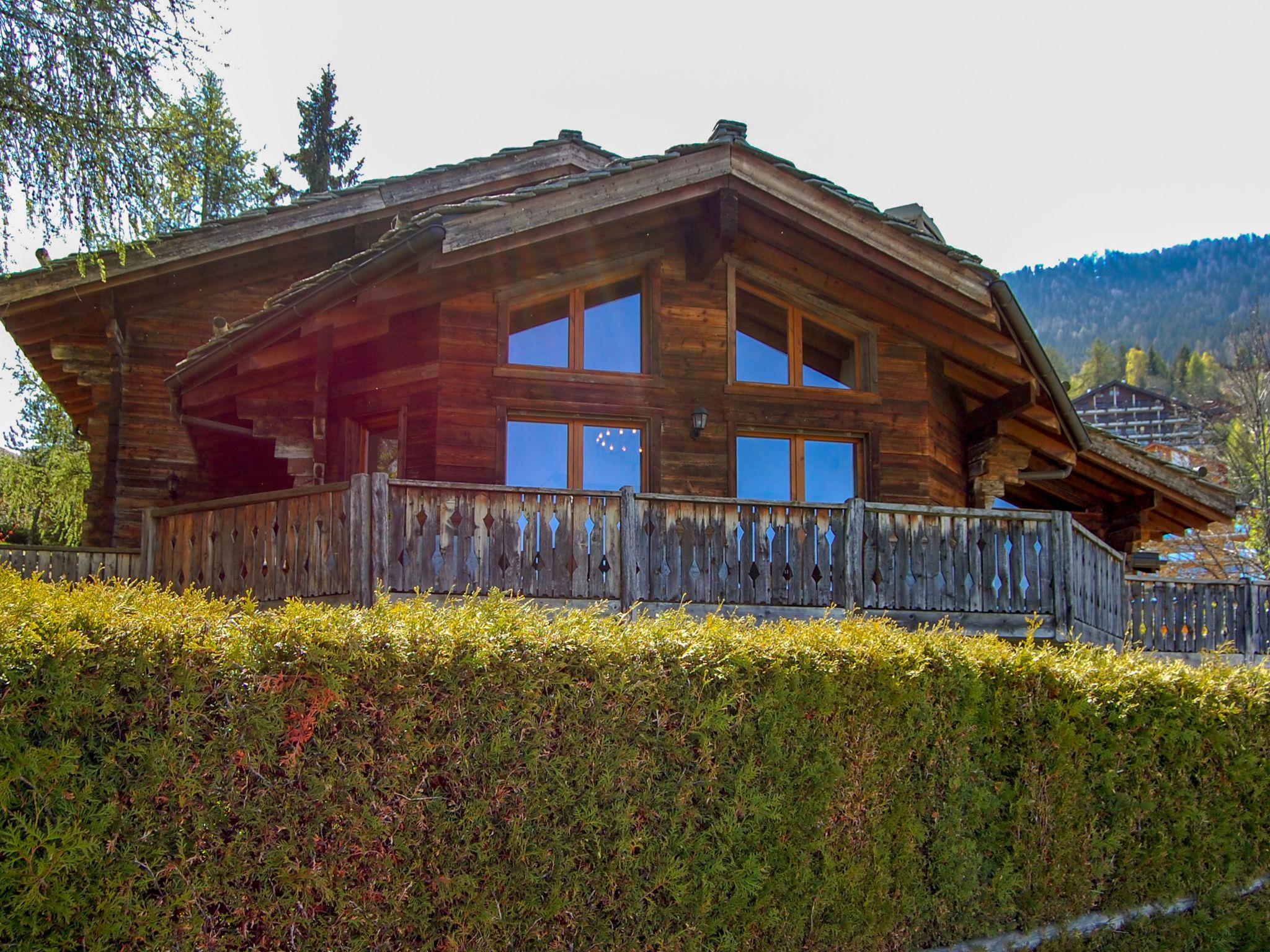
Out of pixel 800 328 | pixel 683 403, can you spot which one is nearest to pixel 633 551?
pixel 683 403

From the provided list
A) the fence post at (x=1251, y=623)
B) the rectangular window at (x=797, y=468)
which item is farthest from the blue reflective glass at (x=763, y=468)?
the fence post at (x=1251, y=623)

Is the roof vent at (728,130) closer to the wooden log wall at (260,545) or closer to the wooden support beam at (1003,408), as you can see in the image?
the wooden support beam at (1003,408)

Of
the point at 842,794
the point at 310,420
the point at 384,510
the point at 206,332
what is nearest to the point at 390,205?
the point at 206,332

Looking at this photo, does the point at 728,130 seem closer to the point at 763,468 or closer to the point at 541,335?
the point at 541,335

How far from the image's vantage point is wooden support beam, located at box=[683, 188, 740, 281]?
13.5m

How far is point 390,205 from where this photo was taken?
60.3ft

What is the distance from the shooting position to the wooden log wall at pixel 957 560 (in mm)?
11977

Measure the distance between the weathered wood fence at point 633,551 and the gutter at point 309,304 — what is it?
197cm

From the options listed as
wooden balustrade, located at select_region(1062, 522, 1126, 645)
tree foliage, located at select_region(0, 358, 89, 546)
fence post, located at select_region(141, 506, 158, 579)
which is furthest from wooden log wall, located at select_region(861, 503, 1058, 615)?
tree foliage, located at select_region(0, 358, 89, 546)

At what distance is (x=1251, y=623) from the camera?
19406 millimetres

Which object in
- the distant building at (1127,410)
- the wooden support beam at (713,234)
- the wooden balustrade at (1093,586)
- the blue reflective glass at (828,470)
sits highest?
the distant building at (1127,410)

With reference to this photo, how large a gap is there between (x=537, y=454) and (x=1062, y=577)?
6.10m

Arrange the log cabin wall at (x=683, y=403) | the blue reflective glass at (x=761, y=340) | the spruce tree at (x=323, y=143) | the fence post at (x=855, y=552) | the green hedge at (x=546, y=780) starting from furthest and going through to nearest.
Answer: the spruce tree at (x=323, y=143)
the blue reflective glass at (x=761, y=340)
the log cabin wall at (x=683, y=403)
the fence post at (x=855, y=552)
the green hedge at (x=546, y=780)

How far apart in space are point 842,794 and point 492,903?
7.35ft
